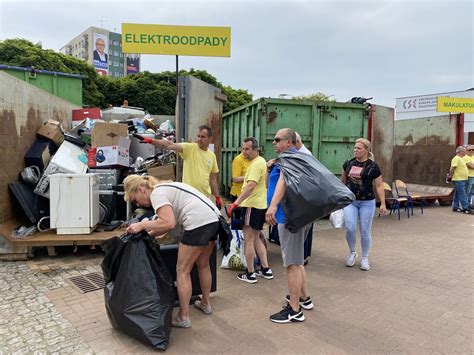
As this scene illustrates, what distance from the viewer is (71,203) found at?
15.9 feet

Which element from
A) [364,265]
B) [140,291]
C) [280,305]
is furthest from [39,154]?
[364,265]

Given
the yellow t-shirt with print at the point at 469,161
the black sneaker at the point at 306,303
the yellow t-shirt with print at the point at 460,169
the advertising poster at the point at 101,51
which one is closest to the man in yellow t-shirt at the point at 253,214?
the black sneaker at the point at 306,303

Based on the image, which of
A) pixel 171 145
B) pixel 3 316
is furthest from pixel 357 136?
pixel 3 316

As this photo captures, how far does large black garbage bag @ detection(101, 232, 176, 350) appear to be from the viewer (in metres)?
2.67

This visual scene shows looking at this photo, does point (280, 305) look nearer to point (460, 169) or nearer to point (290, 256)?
point (290, 256)

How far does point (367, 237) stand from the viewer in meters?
4.71

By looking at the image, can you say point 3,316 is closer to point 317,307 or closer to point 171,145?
point 171,145

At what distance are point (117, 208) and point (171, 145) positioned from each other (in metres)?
2.08

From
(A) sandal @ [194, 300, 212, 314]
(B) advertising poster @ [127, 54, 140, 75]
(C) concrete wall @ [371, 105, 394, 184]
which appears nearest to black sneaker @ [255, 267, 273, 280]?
(A) sandal @ [194, 300, 212, 314]

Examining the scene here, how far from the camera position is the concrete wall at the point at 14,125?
16.1 feet

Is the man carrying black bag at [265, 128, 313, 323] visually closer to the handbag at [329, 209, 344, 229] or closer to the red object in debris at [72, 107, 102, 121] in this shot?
the handbag at [329, 209, 344, 229]

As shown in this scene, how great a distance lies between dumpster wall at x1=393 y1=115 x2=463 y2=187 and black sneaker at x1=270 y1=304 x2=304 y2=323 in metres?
9.87

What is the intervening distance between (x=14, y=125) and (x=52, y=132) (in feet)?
2.70

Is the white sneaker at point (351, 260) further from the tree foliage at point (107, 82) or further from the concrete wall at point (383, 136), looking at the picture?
the tree foliage at point (107, 82)
